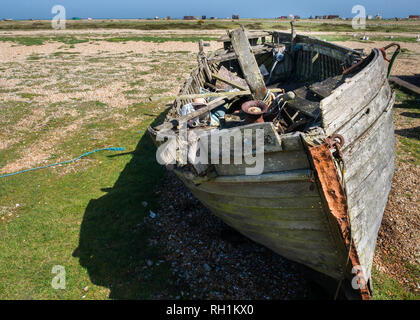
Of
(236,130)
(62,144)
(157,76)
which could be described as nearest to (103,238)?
(236,130)

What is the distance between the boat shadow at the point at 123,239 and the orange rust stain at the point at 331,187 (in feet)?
11.9

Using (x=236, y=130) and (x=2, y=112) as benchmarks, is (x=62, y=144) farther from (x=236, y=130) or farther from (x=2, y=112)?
(x=236, y=130)

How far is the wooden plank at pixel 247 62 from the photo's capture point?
694 centimetres

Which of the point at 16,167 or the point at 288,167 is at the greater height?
the point at 288,167

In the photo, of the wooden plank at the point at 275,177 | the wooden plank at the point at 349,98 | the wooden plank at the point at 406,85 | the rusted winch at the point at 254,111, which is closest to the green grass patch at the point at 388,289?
the wooden plank at the point at 275,177

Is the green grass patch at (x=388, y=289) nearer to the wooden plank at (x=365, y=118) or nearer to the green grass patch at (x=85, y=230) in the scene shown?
the wooden plank at (x=365, y=118)

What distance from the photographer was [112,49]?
37688 millimetres

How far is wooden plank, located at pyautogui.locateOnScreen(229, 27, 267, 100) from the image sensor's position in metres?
6.94

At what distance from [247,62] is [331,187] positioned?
485 cm

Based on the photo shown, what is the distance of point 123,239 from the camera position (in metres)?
6.57

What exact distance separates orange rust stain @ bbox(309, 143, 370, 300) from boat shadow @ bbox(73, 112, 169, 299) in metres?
3.62

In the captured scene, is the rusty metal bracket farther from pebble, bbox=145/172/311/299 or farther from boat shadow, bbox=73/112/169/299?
boat shadow, bbox=73/112/169/299

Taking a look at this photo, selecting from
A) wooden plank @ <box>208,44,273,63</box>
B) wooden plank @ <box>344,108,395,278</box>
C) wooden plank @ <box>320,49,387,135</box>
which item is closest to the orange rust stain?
wooden plank @ <box>344,108,395,278</box>

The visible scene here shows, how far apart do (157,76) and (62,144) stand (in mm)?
12456
